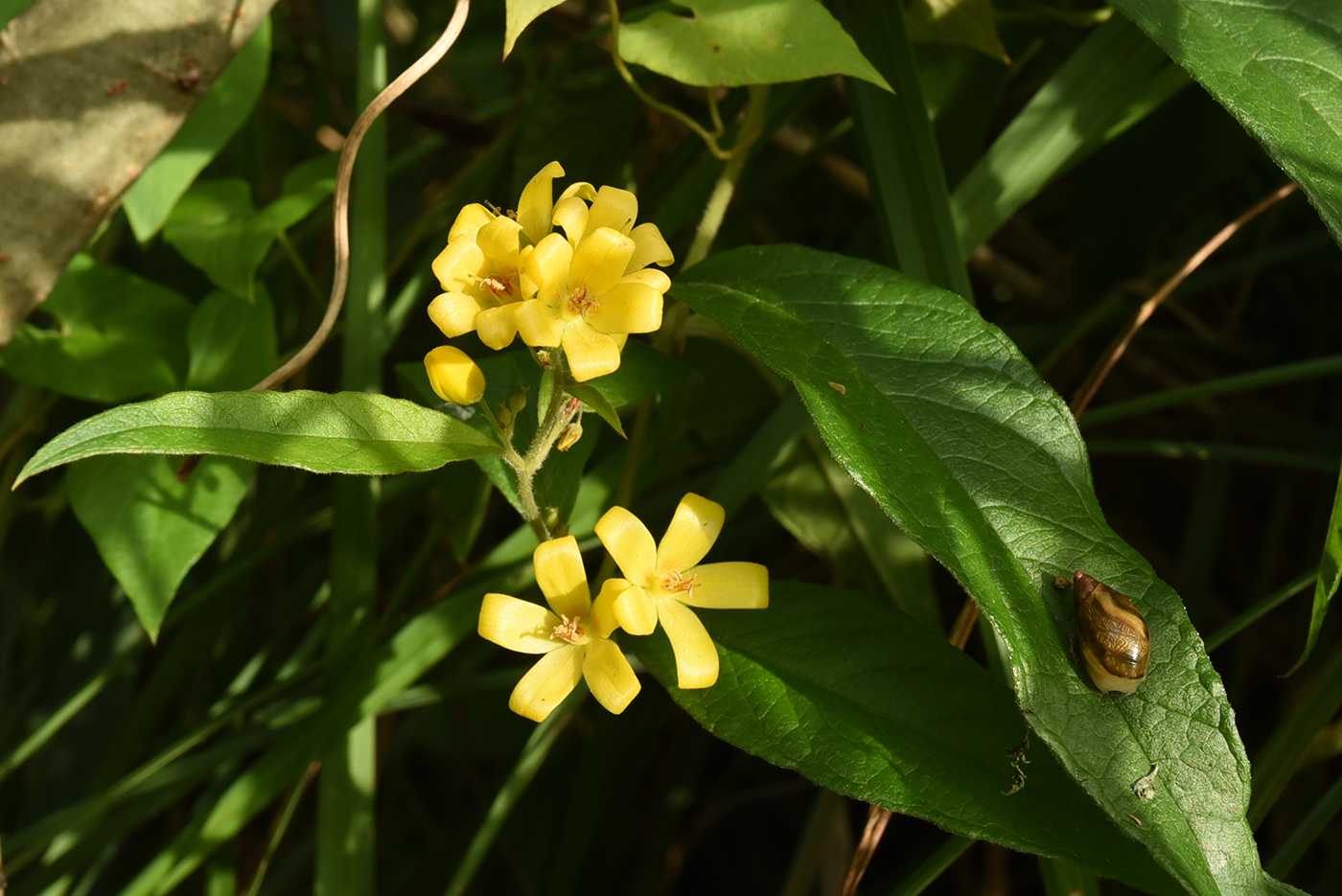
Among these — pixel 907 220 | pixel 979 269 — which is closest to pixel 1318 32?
pixel 907 220

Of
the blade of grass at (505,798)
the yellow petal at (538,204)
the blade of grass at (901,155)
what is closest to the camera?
the yellow petal at (538,204)

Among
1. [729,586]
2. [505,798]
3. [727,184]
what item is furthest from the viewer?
[505,798]

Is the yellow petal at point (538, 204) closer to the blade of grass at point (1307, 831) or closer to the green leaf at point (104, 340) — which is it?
the green leaf at point (104, 340)

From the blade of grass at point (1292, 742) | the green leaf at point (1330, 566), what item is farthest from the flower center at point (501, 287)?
the blade of grass at point (1292, 742)

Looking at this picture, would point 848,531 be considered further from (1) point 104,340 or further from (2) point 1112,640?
(1) point 104,340

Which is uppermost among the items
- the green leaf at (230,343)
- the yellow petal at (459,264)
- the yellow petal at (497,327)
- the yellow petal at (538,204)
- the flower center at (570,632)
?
the yellow petal at (538,204)

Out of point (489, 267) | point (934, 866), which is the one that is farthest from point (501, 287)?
point (934, 866)

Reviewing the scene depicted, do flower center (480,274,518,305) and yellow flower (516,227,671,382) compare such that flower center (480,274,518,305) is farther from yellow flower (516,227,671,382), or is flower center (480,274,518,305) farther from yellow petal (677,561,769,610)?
yellow petal (677,561,769,610)
